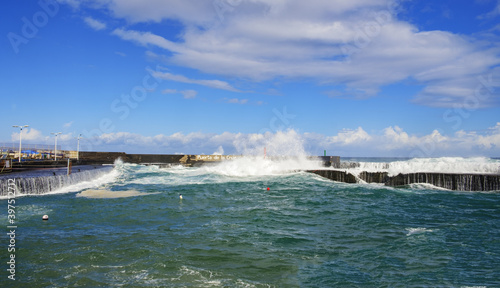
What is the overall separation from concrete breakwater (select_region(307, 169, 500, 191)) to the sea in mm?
4719

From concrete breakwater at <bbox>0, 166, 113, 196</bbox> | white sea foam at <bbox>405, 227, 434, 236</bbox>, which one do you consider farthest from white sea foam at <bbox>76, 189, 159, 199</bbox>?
white sea foam at <bbox>405, 227, 434, 236</bbox>

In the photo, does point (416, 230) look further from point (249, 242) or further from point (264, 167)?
point (264, 167)

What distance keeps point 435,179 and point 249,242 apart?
1796cm

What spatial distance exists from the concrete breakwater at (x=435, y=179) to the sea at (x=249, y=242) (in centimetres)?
472

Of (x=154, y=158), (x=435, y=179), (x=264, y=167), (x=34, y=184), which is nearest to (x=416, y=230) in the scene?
(x=435, y=179)

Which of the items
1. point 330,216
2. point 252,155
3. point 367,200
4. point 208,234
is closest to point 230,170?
point 252,155

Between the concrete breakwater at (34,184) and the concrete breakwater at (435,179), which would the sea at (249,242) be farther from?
the concrete breakwater at (435,179)

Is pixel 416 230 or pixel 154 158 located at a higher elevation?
pixel 154 158

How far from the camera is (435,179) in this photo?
22609 mm

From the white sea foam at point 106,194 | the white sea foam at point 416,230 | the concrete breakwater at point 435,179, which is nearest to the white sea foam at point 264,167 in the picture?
the concrete breakwater at point 435,179

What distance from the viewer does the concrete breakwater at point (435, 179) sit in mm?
20828

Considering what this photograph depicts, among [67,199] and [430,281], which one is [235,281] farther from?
[67,199]

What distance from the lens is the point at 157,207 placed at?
14797mm

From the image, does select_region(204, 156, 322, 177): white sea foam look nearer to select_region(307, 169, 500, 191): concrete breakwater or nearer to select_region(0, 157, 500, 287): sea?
select_region(307, 169, 500, 191): concrete breakwater
